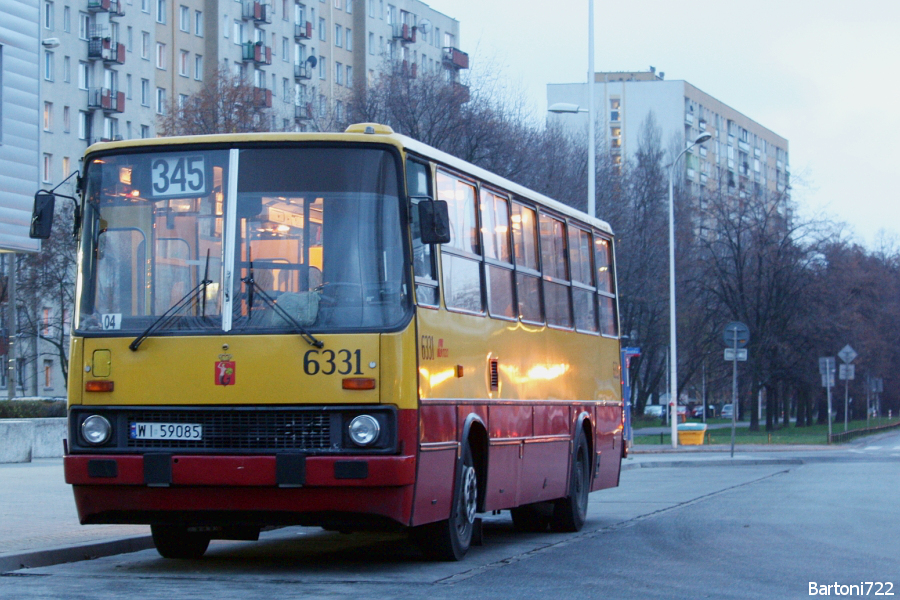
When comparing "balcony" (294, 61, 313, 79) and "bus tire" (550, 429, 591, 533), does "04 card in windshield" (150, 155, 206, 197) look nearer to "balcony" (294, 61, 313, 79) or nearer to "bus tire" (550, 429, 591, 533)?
"bus tire" (550, 429, 591, 533)

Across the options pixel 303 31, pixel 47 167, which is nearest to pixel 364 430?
pixel 47 167

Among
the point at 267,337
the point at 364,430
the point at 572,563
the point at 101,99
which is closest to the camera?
the point at 364,430

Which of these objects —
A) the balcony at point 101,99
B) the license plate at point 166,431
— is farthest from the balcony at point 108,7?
the license plate at point 166,431

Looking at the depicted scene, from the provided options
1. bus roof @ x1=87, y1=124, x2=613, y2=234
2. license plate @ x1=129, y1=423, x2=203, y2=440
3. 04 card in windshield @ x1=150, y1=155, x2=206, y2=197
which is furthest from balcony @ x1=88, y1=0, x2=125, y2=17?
license plate @ x1=129, y1=423, x2=203, y2=440

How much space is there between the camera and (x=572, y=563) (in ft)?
38.6

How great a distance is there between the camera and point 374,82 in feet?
153

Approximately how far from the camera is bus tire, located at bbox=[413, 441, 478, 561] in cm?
1143

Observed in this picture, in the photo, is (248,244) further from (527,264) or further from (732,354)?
(732,354)

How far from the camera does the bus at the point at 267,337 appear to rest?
10.2 metres

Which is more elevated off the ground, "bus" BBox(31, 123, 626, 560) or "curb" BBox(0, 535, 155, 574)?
"bus" BBox(31, 123, 626, 560)

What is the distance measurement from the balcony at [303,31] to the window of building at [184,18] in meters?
8.70

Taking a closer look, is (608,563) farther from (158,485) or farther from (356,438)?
(158,485)

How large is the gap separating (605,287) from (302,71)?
75.8 meters

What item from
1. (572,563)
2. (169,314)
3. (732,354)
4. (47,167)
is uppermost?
(47,167)
